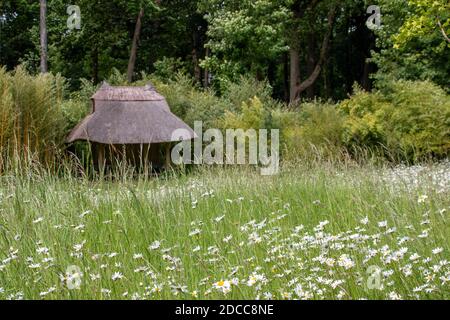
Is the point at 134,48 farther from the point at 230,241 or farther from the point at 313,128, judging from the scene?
the point at 230,241

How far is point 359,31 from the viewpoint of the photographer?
1073 inches

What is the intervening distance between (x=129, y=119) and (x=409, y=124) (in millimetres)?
6551

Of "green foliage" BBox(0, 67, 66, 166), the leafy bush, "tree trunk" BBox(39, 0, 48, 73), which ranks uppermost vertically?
"tree trunk" BBox(39, 0, 48, 73)

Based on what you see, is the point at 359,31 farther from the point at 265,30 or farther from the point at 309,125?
the point at 309,125

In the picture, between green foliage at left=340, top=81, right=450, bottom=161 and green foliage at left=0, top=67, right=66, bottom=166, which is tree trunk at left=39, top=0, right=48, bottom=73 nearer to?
green foliage at left=0, top=67, right=66, bottom=166

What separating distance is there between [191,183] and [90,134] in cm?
725

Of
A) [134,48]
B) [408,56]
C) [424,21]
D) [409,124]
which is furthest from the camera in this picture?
[134,48]

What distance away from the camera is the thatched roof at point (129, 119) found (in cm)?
1350

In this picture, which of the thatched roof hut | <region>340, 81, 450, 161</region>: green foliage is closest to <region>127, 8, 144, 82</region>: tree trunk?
the thatched roof hut

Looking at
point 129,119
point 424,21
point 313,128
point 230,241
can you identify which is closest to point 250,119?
point 313,128

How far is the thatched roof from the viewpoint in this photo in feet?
44.3

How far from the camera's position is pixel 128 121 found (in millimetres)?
13898

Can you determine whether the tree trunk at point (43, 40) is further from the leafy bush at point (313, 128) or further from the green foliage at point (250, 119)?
the leafy bush at point (313, 128)
